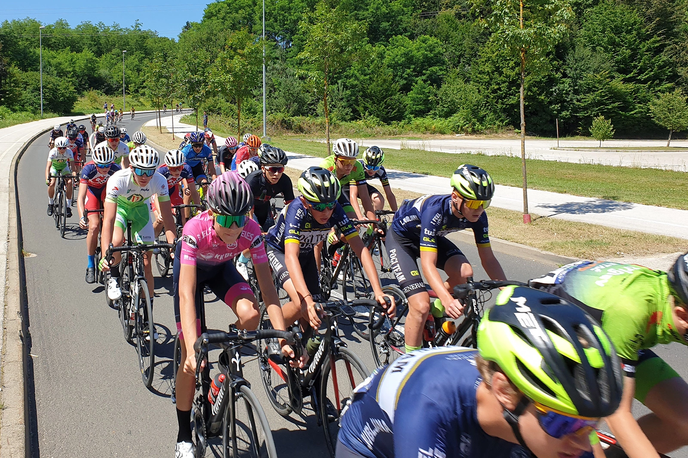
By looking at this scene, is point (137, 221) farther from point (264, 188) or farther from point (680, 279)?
point (680, 279)

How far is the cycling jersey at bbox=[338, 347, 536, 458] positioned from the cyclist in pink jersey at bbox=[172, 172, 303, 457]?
1.62 meters

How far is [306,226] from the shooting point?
5.41 meters

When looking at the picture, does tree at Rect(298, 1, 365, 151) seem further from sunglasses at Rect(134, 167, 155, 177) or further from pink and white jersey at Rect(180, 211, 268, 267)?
pink and white jersey at Rect(180, 211, 268, 267)

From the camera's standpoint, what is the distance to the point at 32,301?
8000mm

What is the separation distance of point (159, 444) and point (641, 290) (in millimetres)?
3579

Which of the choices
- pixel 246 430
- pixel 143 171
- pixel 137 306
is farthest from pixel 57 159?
pixel 246 430

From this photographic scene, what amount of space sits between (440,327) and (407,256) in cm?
75

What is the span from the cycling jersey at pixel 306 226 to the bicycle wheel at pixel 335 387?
4.55ft

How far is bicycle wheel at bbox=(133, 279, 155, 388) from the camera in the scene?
18.0ft

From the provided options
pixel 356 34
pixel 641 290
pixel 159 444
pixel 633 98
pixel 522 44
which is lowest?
pixel 159 444

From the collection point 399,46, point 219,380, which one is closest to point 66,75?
point 399,46

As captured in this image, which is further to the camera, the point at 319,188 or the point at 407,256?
the point at 407,256

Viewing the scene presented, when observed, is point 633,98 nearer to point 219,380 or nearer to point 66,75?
point 219,380

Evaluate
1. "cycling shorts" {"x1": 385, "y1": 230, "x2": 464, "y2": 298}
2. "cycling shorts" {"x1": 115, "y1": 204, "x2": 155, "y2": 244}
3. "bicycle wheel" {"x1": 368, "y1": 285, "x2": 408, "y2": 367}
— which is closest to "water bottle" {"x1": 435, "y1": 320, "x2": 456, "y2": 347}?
"cycling shorts" {"x1": 385, "y1": 230, "x2": 464, "y2": 298}
